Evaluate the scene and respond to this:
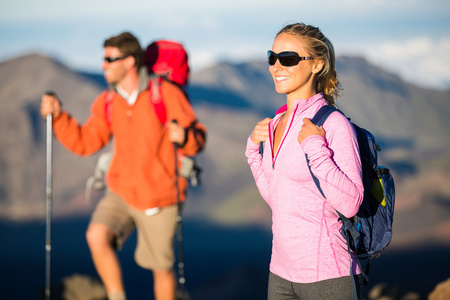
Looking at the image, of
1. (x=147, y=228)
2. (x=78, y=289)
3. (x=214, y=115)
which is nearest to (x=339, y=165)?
(x=147, y=228)

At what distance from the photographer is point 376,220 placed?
2.45 m

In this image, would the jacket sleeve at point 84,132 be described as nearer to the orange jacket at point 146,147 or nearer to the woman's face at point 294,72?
the orange jacket at point 146,147

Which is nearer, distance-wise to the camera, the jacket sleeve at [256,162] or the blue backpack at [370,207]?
the blue backpack at [370,207]

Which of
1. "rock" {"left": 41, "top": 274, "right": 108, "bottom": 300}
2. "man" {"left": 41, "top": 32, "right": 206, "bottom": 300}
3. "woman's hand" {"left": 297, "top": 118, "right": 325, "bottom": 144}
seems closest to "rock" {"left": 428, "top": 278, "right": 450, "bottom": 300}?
"man" {"left": 41, "top": 32, "right": 206, "bottom": 300}

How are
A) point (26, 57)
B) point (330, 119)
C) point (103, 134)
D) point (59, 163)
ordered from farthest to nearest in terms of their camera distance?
point (26, 57) < point (59, 163) < point (103, 134) < point (330, 119)

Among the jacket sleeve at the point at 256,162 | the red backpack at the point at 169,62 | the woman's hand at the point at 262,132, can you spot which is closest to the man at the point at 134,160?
the red backpack at the point at 169,62

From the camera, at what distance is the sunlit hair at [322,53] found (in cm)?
259

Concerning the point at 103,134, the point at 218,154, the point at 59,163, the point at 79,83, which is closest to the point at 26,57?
the point at 79,83

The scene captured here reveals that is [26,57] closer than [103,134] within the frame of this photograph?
No

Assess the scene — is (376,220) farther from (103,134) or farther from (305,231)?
(103,134)

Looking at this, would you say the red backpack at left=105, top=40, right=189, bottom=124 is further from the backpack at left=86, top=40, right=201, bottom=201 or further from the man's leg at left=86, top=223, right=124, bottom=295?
the man's leg at left=86, top=223, right=124, bottom=295

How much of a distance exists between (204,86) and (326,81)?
17.7 metres

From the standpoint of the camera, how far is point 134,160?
182 inches

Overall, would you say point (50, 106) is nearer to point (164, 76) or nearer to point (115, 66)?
point (115, 66)
